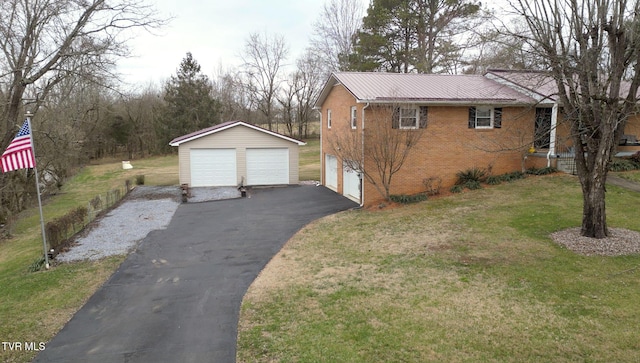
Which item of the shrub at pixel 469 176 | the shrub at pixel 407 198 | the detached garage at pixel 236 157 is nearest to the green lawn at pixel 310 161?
the detached garage at pixel 236 157

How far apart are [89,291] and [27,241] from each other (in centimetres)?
929

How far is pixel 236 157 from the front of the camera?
24.2 metres

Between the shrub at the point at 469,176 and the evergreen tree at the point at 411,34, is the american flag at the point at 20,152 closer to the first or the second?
the shrub at the point at 469,176

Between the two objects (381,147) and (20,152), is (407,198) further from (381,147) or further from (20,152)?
(20,152)

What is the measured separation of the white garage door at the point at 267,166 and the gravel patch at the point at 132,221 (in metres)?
1.78

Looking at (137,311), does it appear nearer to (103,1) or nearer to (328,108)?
(103,1)

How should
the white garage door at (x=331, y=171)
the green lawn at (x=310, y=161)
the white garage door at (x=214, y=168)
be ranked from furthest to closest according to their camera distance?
1. the green lawn at (x=310, y=161)
2. the white garage door at (x=214, y=168)
3. the white garage door at (x=331, y=171)

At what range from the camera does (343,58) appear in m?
41.4

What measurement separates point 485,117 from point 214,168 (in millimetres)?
14676

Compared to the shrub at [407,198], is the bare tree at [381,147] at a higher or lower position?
higher

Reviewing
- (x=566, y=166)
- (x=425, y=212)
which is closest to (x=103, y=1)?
(x=425, y=212)

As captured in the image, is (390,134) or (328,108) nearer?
(390,134)

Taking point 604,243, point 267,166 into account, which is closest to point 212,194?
point 267,166

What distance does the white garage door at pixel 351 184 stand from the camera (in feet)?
60.3
